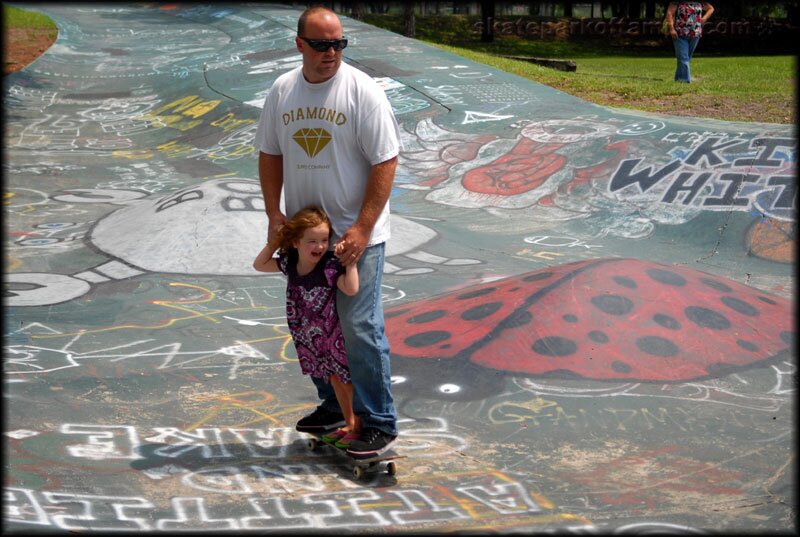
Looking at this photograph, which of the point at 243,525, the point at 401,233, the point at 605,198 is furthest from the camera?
the point at 605,198

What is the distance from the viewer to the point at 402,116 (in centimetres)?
1254

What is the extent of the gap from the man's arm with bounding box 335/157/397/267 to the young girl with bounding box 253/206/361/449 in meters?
0.06

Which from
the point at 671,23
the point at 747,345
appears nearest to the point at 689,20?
the point at 671,23

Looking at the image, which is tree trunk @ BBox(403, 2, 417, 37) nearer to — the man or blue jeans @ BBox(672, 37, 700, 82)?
blue jeans @ BBox(672, 37, 700, 82)

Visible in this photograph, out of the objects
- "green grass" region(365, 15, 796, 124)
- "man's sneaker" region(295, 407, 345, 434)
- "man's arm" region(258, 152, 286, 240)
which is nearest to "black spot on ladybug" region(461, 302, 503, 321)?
"man's sneaker" region(295, 407, 345, 434)

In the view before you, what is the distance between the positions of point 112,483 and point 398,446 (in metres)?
1.30

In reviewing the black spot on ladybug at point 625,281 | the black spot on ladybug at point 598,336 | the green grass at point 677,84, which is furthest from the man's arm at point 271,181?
the green grass at point 677,84

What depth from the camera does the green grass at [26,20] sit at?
2271 centimetres

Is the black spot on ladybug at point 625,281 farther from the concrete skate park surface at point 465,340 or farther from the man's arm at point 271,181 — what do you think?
the man's arm at point 271,181

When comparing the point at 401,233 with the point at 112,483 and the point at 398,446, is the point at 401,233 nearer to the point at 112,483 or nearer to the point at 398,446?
the point at 398,446

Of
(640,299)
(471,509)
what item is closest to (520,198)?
(640,299)

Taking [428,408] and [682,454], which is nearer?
[682,454]

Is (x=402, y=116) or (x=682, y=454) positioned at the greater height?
(x=402, y=116)

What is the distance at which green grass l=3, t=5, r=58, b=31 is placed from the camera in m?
22.7
